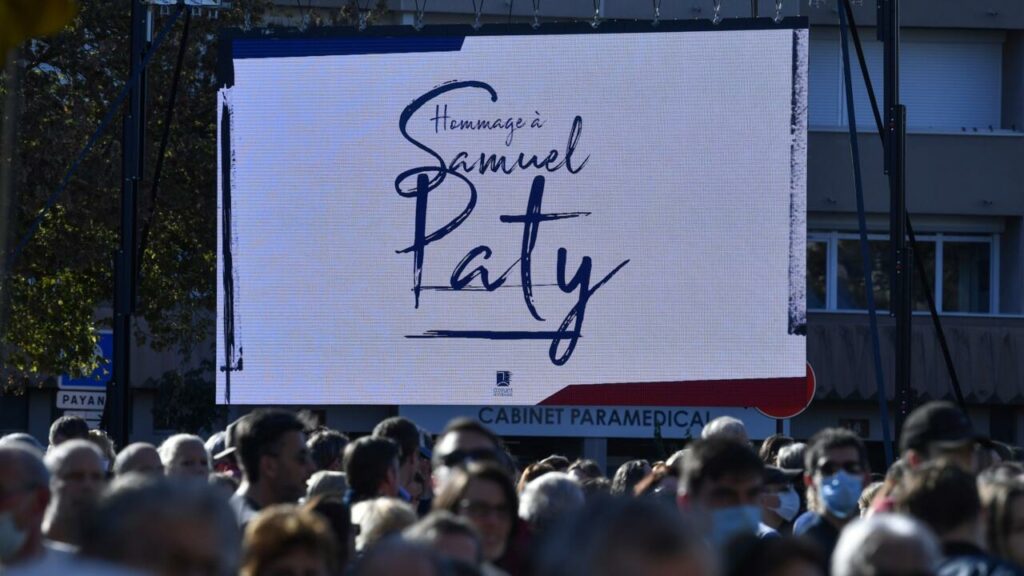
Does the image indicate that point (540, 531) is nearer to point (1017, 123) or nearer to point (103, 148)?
point (103, 148)

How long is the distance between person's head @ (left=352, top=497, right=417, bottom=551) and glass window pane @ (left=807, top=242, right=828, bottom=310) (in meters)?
17.4

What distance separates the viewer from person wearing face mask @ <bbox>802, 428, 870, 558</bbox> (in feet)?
18.5

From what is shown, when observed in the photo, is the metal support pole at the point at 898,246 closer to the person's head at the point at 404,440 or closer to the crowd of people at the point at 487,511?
the crowd of people at the point at 487,511

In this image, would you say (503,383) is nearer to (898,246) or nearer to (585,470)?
(898,246)

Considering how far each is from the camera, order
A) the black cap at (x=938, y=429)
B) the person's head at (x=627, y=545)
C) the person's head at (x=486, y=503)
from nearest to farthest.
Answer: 1. the person's head at (x=627, y=545)
2. the person's head at (x=486, y=503)
3. the black cap at (x=938, y=429)

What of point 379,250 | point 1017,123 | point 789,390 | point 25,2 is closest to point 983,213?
point 1017,123

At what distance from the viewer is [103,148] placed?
15.6m

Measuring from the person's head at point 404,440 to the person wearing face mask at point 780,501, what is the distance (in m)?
1.49

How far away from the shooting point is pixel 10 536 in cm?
395

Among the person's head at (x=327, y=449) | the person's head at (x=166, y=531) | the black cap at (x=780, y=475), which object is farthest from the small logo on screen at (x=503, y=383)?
the person's head at (x=166, y=531)

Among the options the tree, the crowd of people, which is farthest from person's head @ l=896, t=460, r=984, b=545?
the tree

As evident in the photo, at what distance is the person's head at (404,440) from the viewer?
6637 mm

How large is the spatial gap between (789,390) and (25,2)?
34.7ft

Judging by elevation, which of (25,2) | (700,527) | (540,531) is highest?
(25,2)
